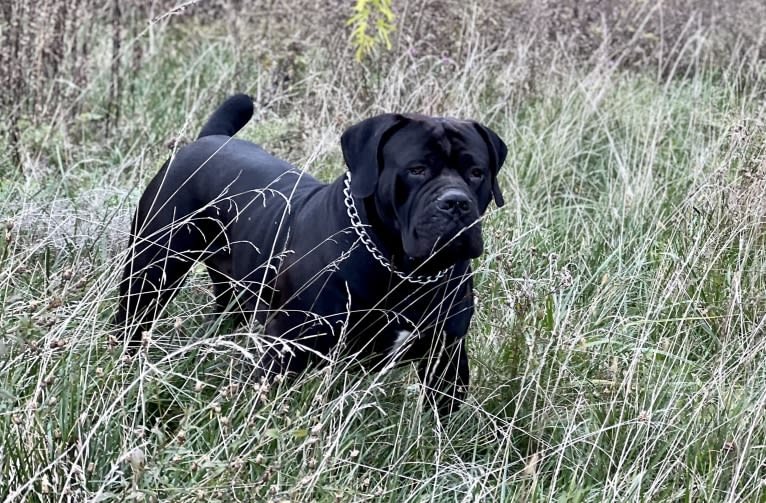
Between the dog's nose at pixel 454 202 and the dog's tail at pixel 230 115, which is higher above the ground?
the dog's nose at pixel 454 202

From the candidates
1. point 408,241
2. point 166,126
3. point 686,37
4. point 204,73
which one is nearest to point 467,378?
point 408,241

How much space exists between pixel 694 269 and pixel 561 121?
1722 mm

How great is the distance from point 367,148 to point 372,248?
11.6 inches

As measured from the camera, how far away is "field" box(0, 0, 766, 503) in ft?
8.48

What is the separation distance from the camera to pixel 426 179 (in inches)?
122

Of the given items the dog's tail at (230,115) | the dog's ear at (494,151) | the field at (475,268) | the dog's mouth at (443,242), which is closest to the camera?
the field at (475,268)

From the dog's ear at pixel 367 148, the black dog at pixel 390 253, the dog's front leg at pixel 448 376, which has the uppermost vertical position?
the dog's ear at pixel 367 148

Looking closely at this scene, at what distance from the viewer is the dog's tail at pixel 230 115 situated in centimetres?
400

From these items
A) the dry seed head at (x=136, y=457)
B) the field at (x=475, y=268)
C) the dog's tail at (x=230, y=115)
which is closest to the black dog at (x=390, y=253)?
the field at (x=475, y=268)

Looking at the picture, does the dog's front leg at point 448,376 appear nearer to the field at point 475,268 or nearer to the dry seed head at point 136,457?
the field at point 475,268

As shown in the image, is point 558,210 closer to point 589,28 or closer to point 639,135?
point 639,135

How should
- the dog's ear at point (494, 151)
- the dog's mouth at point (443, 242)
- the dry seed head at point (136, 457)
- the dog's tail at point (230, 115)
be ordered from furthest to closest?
the dog's tail at point (230, 115) < the dog's ear at point (494, 151) < the dog's mouth at point (443, 242) < the dry seed head at point (136, 457)

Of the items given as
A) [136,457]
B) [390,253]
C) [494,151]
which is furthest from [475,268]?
[136,457]

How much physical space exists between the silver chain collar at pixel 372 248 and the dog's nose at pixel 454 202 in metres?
0.24
